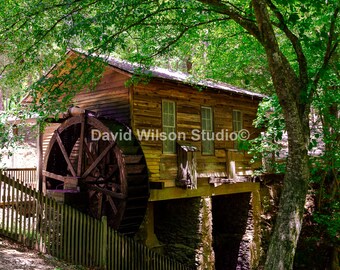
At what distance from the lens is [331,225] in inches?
494

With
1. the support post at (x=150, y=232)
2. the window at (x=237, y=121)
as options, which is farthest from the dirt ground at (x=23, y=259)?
the window at (x=237, y=121)

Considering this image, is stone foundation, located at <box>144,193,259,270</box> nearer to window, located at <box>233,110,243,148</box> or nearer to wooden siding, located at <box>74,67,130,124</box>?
window, located at <box>233,110,243,148</box>

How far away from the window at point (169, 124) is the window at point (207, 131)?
149 centimetres

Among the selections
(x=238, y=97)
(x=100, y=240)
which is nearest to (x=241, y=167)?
(x=238, y=97)

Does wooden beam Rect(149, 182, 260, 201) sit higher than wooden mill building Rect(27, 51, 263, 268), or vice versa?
wooden mill building Rect(27, 51, 263, 268)

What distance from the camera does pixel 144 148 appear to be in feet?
34.5

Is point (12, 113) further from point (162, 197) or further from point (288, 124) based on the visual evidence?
point (288, 124)

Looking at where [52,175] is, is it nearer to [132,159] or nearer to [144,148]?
[144,148]

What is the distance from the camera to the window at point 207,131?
12531mm

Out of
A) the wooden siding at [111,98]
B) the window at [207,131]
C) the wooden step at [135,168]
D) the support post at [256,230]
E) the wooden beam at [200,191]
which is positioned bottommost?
the support post at [256,230]

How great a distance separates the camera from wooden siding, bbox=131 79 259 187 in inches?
417

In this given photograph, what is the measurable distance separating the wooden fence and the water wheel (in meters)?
1.27

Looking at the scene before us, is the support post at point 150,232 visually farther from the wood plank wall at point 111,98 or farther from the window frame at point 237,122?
the window frame at point 237,122

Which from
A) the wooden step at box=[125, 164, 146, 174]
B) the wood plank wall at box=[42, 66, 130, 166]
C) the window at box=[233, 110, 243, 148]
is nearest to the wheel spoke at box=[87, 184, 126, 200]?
the wooden step at box=[125, 164, 146, 174]
